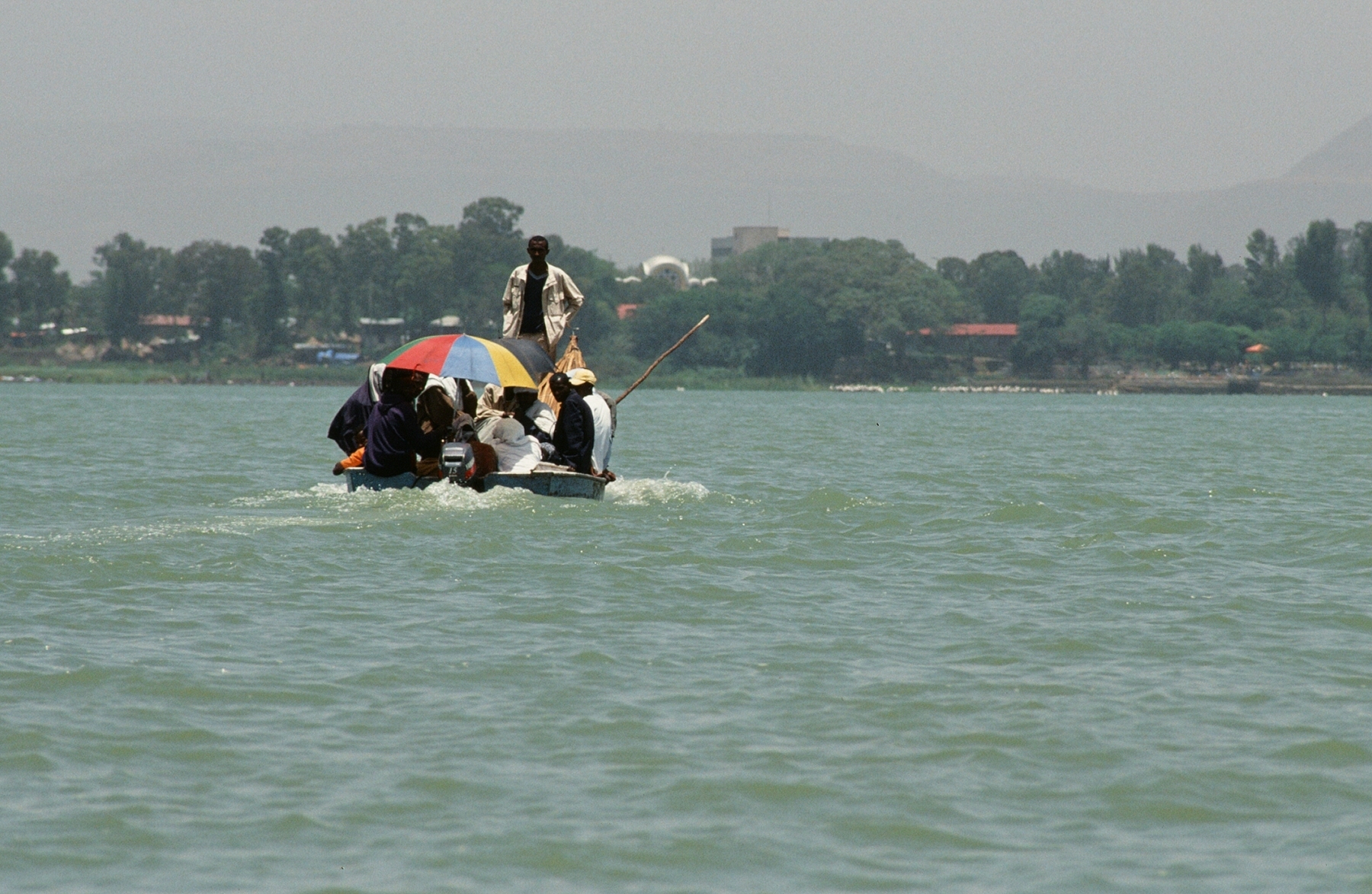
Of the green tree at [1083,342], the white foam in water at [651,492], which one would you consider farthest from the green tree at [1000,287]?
the white foam in water at [651,492]

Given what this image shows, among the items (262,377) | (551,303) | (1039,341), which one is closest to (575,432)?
(551,303)

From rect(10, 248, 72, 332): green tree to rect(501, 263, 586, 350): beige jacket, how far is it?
151108 mm

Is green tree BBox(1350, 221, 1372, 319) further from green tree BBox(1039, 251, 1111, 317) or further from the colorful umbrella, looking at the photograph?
the colorful umbrella

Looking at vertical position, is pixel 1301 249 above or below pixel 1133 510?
above

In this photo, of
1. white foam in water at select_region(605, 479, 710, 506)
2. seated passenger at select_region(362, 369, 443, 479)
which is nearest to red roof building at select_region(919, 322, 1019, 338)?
white foam in water at select_region(605, 479, 710, 506)

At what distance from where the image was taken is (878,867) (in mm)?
6770

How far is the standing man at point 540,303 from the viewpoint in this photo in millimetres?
20188

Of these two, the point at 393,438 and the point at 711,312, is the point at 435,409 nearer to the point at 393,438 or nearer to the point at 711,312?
the point at 393,438

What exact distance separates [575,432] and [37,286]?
153811 millimetres

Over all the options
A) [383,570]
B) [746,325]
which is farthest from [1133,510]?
[746,325]

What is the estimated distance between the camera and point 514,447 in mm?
18734

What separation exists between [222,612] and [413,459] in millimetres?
6593

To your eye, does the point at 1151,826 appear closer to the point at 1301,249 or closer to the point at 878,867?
the point at 878,867

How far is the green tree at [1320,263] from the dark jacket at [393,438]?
474 feet
